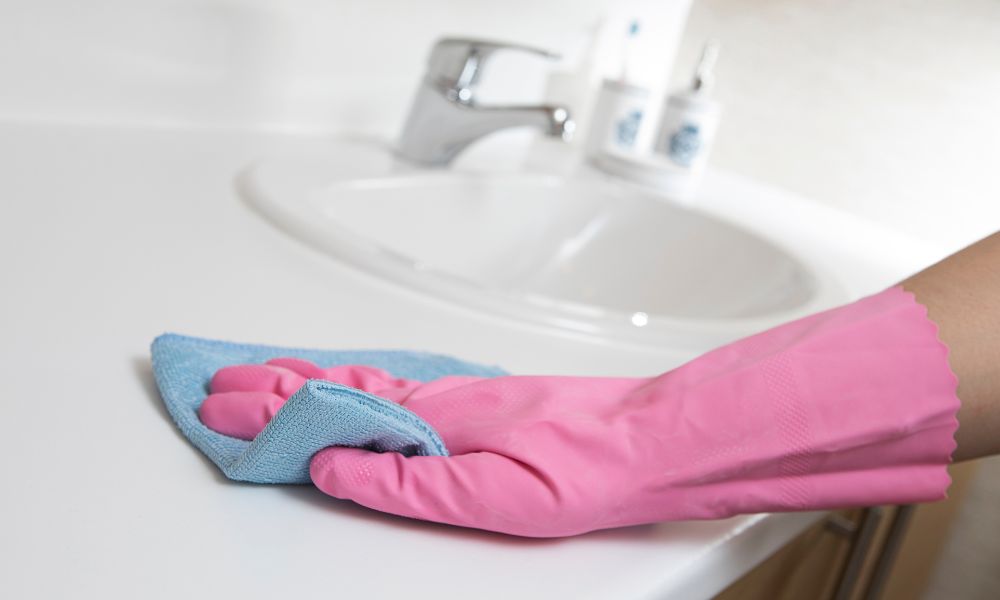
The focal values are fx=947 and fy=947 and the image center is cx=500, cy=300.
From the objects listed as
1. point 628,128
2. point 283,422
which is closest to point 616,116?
point 628,128

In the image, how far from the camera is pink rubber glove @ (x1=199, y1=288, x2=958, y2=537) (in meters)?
0.39

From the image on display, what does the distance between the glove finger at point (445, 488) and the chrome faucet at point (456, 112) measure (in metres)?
0.57

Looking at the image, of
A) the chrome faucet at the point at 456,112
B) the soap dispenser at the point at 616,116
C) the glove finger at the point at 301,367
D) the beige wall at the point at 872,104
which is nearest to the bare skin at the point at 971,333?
the glove finger at the point at 301,367

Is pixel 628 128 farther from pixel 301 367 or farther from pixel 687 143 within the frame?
pixel 301 367

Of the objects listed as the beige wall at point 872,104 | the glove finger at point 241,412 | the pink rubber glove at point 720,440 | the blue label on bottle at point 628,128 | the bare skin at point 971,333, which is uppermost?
the beige wall at point 872,104

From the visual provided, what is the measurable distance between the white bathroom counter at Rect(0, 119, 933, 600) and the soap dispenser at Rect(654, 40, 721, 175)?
27.1 inches

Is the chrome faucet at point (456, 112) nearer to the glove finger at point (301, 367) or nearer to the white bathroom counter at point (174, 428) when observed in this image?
the white bathroom counter at point (174, 428)

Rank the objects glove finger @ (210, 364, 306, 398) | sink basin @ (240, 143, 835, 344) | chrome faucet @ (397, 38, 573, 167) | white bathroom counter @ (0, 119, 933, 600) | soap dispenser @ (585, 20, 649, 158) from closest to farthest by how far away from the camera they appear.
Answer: white bathroom counter @ (0, 119, 933, 600) → glove finger @ (210, 364, 306, 398) → sink basin @ (240, 143, 835, 344) → chrome faucet @ (397, 38, 573, 167) → soap dispenser @ (585, 20, 649, 158)

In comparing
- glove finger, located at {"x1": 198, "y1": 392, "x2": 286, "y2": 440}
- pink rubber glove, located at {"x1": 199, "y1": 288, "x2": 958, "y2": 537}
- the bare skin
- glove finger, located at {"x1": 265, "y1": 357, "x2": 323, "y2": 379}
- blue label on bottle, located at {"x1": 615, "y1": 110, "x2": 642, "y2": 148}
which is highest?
blue label on bottle, located at {"x1": 615, "y1": 110, "x2": 642, "y2": 148}

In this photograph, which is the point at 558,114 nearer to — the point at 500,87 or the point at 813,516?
the point at 500,87

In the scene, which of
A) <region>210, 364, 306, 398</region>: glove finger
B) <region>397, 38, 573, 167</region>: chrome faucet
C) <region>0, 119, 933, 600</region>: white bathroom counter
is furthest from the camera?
<region>397, 38, 573, 167</region>: chrome faucet

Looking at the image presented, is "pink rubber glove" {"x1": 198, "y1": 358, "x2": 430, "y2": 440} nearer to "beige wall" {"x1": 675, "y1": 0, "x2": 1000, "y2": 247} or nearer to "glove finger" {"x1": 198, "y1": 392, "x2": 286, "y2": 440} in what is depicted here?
"glove finger" {"x1": 198, "y1": 392, "x2": 286, "y2": 440}

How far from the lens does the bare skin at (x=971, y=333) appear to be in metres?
0.43

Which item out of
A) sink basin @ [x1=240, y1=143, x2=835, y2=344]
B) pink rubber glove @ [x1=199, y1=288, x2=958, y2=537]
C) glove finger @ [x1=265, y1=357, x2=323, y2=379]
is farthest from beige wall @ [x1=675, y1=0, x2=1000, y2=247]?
glove finger @ [x1=265, y1=357, x2=323, y2=379]
